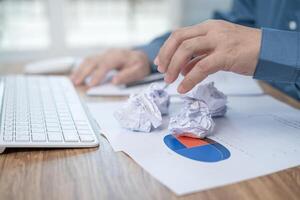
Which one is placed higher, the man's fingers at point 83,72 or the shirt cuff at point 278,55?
the shirt cuff at point 278,55

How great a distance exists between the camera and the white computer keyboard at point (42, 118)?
50 cm

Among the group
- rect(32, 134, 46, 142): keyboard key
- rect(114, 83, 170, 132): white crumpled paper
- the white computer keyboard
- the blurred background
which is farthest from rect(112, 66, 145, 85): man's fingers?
the blurred background

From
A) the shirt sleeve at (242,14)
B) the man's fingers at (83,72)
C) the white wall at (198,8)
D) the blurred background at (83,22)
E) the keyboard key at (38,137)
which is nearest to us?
the keyboard key at (38,137)

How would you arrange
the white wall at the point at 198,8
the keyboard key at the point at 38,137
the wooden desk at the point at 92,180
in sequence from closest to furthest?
the wooden desk at the point at 92,180 < the keyboard key at the point at 38,137 < the white wall at the point at 198,8

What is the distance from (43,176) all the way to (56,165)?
30 millimetres

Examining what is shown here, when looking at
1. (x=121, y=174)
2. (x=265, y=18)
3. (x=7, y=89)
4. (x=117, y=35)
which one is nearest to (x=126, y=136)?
(x=121, y=174)

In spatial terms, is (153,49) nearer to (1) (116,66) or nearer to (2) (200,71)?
(1) (116,66)

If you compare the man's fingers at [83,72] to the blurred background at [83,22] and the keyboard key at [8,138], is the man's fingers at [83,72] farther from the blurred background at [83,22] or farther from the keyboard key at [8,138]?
the blurred background at [83,22]

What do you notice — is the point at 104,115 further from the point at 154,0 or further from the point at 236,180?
the point at 154,0

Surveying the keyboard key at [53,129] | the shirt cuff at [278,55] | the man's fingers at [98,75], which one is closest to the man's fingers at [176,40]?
the shirt cuff at [278,55]

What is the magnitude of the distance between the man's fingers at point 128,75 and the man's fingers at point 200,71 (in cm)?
32

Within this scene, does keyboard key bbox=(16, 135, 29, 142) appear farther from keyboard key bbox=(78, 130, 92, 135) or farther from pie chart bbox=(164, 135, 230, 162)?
pie chart bbox=(164, 135, 230, 162)

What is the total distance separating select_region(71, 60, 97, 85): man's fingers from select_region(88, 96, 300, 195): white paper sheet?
253mm

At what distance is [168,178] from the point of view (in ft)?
1.37
